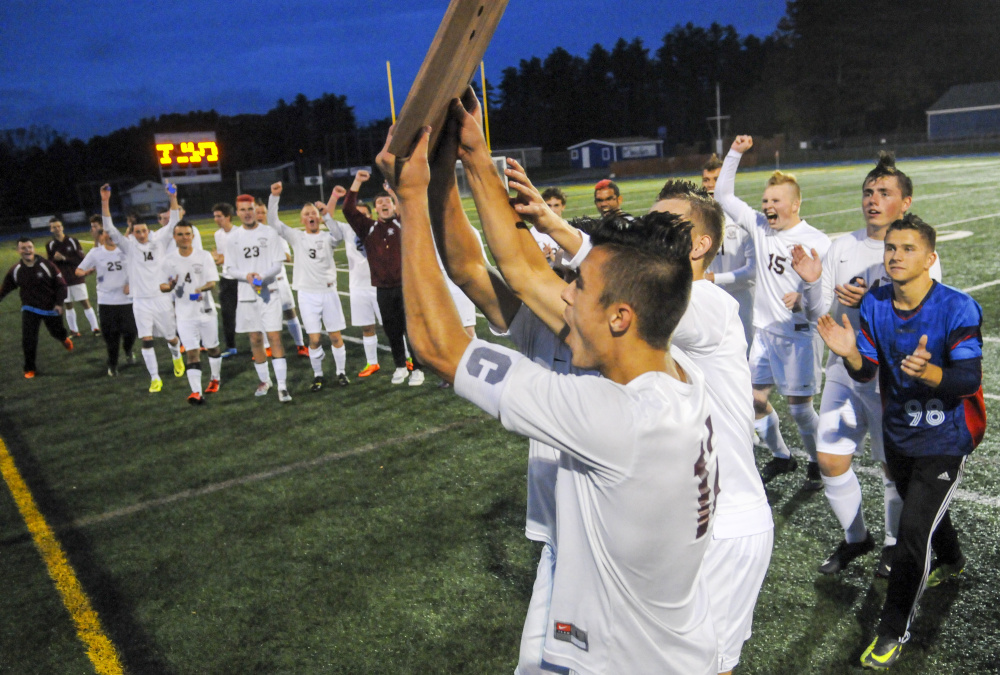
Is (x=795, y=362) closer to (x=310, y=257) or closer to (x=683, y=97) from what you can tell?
(x=310, y=257)

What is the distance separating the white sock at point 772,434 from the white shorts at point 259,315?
6119 mm

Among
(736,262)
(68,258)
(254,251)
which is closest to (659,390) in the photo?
(736,262)

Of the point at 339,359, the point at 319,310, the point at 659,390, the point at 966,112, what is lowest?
the point at 339,359

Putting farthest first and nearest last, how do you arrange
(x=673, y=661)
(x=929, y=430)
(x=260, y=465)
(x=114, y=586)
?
(x=260, y=465)
(x=114, y=586)
(x=929, y=430)
(x=673, y=661)

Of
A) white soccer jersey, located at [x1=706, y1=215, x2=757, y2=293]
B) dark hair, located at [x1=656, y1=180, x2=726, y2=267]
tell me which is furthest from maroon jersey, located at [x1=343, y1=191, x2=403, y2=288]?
dark hair, located at [x1=656, y1=180, x2=726, y2=267]

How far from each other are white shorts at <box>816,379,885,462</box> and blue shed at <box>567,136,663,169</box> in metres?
79.8

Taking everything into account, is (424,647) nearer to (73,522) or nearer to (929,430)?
(929,430)

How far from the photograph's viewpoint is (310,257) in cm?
1055

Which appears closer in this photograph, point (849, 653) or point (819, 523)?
point (849, 653)

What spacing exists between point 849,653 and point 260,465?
5.41 m

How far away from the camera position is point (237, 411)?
9.48 m

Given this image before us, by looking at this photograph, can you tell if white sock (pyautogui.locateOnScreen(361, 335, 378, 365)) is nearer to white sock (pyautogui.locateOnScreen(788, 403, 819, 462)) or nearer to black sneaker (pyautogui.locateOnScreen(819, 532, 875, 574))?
white sock (pyautogui.locateOnScreen(788, 403, 819, 462))

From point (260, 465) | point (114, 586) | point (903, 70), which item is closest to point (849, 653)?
point (114, 586)

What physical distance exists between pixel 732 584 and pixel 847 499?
7.25 ft
